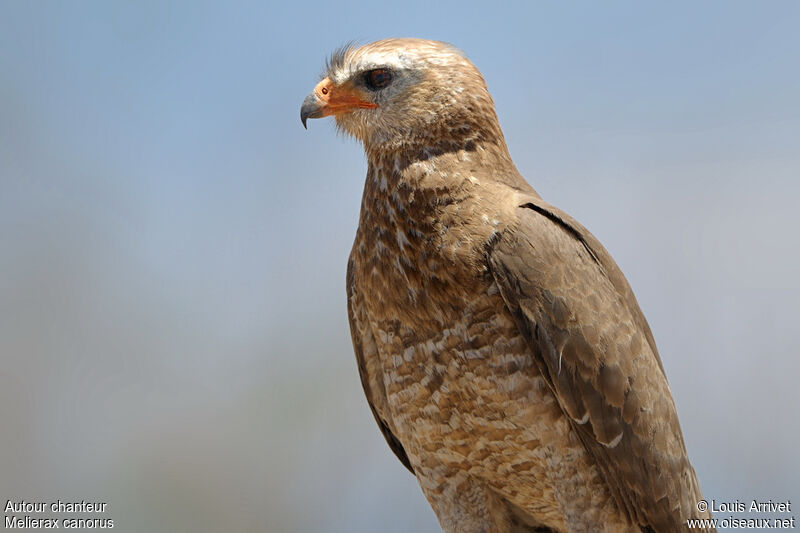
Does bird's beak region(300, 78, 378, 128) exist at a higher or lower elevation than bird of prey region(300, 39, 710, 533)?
higher

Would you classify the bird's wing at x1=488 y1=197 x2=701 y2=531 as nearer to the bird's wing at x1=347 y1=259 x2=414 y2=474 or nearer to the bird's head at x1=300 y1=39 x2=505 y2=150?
the bird's head at x1=300 y1=39 x2=505 y2=150

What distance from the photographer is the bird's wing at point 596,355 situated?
232 centimetres

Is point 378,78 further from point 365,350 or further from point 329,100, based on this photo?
point 365,350

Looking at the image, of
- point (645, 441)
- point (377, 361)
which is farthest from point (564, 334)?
point (377, 361)

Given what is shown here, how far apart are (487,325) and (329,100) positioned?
943 mm

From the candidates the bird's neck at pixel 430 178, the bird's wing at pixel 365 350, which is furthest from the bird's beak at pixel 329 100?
the bird's wing at pixel 365 350

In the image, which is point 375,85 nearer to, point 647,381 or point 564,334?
point 564,334

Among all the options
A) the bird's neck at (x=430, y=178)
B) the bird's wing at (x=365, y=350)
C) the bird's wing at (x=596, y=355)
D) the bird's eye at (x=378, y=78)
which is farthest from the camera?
the bird's wing at (x=365, y=350)

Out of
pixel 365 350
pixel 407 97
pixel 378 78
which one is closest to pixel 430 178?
pixel 407 97

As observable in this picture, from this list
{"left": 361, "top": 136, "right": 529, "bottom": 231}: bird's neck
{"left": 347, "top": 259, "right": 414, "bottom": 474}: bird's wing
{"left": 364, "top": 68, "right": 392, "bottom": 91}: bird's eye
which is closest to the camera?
{"left": 361, "top": 136, "right": 529, "bottom": 231}: bird's neck

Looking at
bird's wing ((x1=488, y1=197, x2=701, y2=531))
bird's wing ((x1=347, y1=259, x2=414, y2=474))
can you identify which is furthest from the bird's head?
bird's wing ((x1=347, y1=259, x2=414, y2=474))

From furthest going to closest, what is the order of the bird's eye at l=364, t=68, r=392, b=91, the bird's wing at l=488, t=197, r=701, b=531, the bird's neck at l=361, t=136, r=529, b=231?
the bird's eye at l=364, t=68, r=392, b=91, the bird's neck at l=361, t=136, r=529, b=231, the bird's wing at l=488, t=197, r=701, b=531

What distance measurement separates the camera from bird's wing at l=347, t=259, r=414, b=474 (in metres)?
2.74

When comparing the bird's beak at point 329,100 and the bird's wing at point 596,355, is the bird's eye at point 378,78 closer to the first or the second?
the bird's beak at point 329,100
